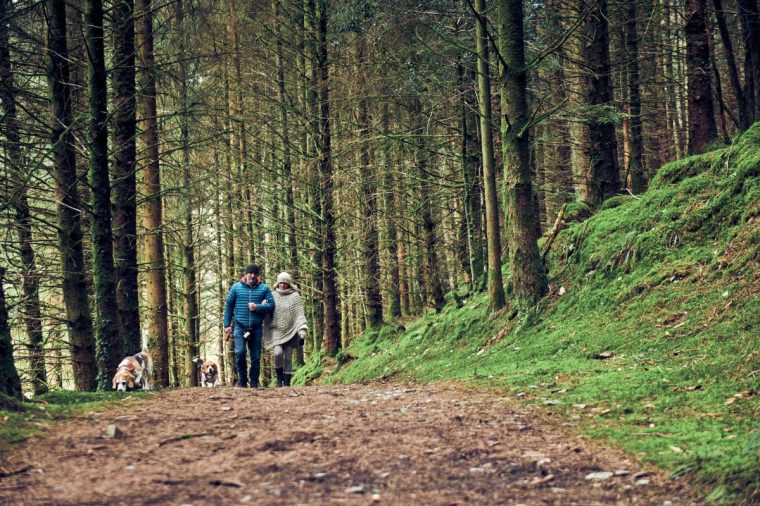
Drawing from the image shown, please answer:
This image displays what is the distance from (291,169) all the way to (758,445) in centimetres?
1881

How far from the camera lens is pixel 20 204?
10.2 metres

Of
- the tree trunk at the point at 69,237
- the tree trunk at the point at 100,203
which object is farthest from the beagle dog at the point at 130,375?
the tree trunk at the point at 69,237

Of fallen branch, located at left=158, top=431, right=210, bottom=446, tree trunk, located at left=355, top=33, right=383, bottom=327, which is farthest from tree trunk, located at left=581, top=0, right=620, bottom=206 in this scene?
fallen branch, located at left=158, top=431, right=210, bottom=446

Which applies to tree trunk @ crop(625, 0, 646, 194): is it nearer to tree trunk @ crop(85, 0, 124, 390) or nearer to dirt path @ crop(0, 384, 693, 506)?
tree trunk @ crop(85, 0, 124, 390)

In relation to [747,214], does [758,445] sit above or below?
below

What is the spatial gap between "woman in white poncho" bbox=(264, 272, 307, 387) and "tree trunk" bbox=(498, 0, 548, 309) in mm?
4048

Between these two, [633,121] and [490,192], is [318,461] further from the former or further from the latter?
[633,121]

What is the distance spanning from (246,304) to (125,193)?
8.88ft

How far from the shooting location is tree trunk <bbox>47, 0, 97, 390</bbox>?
1043 cm

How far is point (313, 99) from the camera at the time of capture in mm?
18594

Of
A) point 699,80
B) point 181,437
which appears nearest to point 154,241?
point 181,437

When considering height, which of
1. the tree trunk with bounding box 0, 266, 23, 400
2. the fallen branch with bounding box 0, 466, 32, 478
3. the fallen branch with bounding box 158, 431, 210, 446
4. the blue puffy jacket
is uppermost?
the blue puffy jacket

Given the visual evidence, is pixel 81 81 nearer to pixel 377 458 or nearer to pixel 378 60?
pixel 378 60

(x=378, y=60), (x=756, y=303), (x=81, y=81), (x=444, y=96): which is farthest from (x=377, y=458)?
(x=378, y=60)
